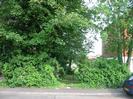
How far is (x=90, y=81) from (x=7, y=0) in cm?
687

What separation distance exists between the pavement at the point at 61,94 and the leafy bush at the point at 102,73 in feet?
3.38

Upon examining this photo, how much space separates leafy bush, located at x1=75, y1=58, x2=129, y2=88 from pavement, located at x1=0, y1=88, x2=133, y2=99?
1031 mm

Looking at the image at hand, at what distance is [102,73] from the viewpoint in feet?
62.3

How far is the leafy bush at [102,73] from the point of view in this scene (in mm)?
18812

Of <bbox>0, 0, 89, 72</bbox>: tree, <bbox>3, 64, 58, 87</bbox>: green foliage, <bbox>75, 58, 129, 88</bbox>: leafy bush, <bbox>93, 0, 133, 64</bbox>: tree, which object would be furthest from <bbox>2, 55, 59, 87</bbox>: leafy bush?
A: <bbox>93, 0, 133, 64</bbox>: tree

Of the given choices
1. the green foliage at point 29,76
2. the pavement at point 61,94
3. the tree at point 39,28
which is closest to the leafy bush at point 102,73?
the pavement at point 61,94

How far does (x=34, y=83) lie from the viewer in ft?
61.9

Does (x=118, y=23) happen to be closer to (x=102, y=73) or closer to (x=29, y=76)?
(x=102, y=73)

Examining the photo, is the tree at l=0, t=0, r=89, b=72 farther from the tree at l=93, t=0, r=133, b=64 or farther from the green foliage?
the tree at l=93, t=0, r=133, b=64

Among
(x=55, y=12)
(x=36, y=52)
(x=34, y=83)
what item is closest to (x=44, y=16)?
(x=55, y=12)

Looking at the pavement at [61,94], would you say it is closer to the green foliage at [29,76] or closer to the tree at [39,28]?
the green foliage at [29,76]

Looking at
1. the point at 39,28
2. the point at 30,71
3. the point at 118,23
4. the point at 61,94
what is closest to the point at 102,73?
the point at 118,23

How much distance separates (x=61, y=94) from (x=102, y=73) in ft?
11.7

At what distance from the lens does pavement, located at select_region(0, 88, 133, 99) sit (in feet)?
51.2
